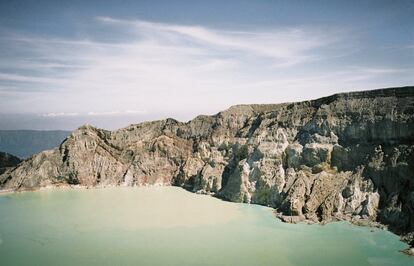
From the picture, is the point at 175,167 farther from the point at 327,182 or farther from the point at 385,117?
the point at 385,117

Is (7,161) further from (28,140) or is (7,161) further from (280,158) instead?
(28,140)

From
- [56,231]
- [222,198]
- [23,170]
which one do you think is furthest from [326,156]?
[23,170]

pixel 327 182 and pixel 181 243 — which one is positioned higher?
pixel 327 182

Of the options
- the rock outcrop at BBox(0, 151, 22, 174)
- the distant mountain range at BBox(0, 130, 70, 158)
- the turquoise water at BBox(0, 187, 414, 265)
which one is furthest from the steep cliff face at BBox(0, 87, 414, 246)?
the distant mountain range at BBox(0, 130, 70, 158)

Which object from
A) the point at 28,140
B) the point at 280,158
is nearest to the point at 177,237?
the point at 280,158

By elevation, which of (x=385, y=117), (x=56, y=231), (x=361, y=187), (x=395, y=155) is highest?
(x=385, y=117)

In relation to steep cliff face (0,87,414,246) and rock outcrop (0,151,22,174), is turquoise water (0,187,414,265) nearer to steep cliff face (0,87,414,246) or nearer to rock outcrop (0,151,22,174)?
steep cliff face (0,87,414,246)
